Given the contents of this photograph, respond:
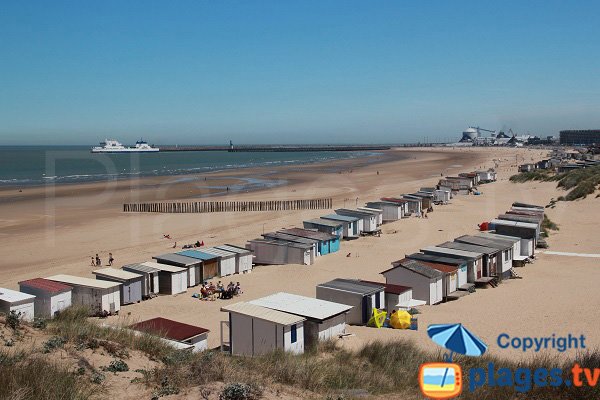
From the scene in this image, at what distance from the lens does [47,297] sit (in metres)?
18.2

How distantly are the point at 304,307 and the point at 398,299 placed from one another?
14.7 ft

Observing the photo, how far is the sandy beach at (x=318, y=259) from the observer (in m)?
17.5

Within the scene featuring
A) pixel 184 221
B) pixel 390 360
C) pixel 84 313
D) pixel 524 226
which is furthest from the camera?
pixel 184 221

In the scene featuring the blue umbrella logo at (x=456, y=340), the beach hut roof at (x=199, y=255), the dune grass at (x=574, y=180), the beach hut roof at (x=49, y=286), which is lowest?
the beach hut roof at (x=49, y=286)

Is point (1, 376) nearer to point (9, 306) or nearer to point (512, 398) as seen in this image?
point (512, 398)

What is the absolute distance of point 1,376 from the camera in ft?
24.9

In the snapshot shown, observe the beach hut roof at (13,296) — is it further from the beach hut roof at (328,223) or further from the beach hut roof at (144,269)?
the beach hut roof at (328,223)

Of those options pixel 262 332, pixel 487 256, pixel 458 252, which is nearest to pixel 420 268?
pixel 458 252

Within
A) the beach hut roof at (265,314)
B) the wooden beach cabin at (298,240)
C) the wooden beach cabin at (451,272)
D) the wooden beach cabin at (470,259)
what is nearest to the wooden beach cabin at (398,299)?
the wooden beach cabin at (451,272)

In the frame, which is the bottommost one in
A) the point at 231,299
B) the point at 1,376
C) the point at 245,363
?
the point at 231,299

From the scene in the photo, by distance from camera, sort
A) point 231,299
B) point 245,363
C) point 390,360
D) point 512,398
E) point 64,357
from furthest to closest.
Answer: point 231,299 → point 390,360 → point 245,363 → point 64,357 → point 512,398

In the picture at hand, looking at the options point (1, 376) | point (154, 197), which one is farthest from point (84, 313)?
point (154, 197)

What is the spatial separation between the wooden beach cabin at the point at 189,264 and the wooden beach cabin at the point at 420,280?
8066 millimetres

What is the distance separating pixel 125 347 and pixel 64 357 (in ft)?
4.82
